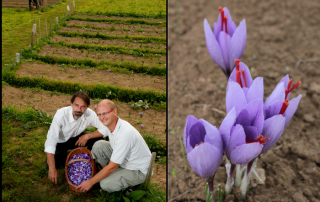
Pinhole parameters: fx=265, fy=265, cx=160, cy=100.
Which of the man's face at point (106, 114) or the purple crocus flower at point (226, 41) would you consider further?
the man's face at point (106, 114)

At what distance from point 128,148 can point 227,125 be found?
0.73m

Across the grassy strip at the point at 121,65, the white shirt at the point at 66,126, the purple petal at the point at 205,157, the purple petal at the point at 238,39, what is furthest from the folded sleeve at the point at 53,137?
the purple petal at the point at 238,39

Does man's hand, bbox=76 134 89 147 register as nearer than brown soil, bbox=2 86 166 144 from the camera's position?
No

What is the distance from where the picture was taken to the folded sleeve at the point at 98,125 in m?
1.47

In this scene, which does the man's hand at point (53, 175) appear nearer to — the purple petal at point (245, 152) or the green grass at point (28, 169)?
the green grass at point (28, 169)

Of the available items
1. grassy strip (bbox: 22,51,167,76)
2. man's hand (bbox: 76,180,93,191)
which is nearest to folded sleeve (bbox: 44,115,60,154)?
man's hand (bbox: 76,180,93,191)

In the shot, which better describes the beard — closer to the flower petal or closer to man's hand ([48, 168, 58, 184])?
man's hand ([48, 168, 58, 184])

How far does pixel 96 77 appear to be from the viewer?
1656 mm

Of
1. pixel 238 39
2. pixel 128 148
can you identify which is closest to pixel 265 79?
pixel 238 39

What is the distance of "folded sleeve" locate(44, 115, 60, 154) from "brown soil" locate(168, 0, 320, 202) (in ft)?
1.95

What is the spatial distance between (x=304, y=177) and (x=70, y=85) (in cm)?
134

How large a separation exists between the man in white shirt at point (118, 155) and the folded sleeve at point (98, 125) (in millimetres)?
55

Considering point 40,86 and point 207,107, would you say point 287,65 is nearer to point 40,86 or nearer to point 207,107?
point 207,107

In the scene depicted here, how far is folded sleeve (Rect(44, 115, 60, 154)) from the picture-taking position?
4.22 ft
